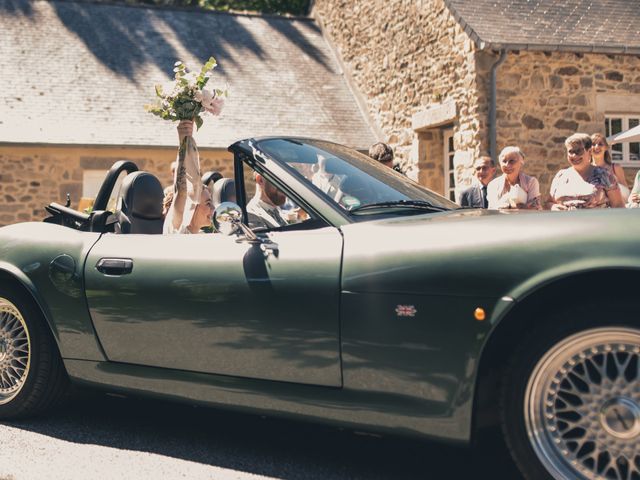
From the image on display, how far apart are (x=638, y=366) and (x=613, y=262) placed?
1.22 feet

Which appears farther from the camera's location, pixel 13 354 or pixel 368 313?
pixel 13 354

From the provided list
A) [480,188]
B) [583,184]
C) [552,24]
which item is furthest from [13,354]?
[552,24]

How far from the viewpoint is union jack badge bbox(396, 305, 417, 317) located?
319 cm

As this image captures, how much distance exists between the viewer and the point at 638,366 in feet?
9.48

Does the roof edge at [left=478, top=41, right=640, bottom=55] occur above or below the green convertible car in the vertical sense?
above

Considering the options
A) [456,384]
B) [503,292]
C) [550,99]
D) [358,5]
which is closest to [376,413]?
[456,384]

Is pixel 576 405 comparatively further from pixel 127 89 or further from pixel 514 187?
pixel 127 89

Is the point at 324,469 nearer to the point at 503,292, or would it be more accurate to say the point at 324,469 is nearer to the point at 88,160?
the point at 503,292

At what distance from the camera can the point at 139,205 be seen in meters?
5.03

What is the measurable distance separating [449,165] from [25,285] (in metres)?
11.7

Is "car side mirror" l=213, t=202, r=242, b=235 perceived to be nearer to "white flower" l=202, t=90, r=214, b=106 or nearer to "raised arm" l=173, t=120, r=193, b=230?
"raised arm" l=173, t=120, r=193, b=230

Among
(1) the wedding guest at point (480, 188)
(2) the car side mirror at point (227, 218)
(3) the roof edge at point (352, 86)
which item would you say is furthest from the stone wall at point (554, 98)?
(2) the car side mirror at point (227, 218)

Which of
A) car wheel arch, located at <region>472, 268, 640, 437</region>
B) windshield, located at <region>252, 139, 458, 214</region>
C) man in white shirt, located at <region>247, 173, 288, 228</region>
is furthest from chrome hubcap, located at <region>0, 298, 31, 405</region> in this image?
car wheel arch, located at <region>472, 268, 640, 437</region>

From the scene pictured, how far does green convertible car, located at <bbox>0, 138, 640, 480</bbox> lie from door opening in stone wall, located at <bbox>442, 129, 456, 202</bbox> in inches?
444
